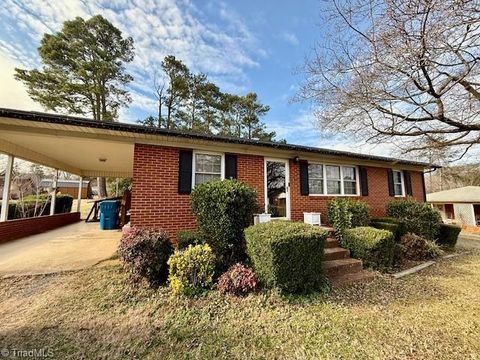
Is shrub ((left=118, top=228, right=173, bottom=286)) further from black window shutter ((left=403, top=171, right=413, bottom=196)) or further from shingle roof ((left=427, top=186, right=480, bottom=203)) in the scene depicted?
shingle roof ((left=427, top=186, right=480, bottom=203))

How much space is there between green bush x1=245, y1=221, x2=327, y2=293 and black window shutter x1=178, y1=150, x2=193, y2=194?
2.77 m

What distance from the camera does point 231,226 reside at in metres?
5.05

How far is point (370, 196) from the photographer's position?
9.56 meters

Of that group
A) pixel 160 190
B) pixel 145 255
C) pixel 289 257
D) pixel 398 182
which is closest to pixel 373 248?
pixel 289 257

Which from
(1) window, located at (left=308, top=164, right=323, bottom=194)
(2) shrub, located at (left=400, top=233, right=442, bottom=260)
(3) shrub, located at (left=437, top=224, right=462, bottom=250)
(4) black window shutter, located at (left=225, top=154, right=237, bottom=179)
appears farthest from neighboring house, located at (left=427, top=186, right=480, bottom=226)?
(4) black window shutter, located at (left=225, top=154, right=237, bottom=179)

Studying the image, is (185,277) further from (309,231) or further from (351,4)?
(351,4)

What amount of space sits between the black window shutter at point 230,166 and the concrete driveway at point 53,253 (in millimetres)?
3729

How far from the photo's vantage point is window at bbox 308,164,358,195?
28.0 feet

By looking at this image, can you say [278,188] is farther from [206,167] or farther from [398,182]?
[398,182]

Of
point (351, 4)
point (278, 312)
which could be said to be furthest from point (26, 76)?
point (278, 312)

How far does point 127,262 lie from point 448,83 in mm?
6774

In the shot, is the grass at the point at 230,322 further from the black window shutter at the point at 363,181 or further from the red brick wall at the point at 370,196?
the black window shutter at the point at 363,181

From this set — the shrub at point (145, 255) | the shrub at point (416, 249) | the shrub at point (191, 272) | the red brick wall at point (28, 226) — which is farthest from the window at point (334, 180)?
the red brick wall at point (28, 226)

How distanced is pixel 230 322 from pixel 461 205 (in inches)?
1193
